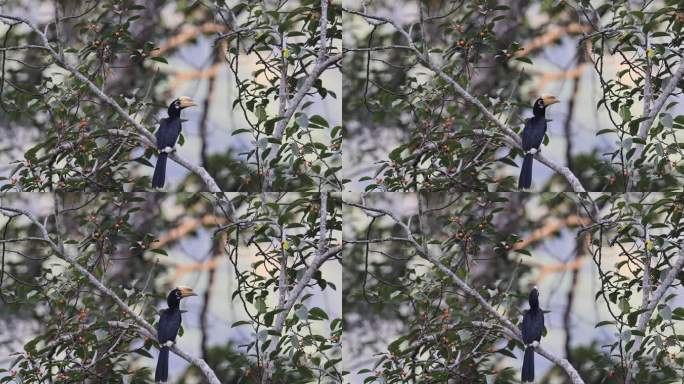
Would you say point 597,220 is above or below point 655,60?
below

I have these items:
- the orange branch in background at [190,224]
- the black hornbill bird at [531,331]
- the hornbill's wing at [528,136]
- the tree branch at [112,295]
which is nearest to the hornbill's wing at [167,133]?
the orange branch in background at [190,224]

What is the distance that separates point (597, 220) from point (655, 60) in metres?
0.76

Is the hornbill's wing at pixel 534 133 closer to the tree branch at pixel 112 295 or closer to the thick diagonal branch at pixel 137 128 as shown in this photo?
the thick diagonal branch at pixel 137 128

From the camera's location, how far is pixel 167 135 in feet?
16.3

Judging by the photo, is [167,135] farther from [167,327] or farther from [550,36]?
[550,36]

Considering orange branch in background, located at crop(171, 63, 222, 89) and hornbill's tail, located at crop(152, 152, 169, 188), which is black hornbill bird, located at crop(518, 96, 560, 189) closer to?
orange branch in background, located at crop(171, 63, 222, 89)

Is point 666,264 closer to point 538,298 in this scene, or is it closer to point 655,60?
point 538,298

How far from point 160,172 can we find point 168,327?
0.68 metres

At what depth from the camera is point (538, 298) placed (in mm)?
4984

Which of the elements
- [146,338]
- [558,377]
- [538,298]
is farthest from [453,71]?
[146,338]

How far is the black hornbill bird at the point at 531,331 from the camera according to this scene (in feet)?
16.1

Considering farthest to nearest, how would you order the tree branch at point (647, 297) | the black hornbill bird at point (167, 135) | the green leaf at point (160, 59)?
1. the green leaf at point (160, 59)
2. the black hornbill bird at point (167, 135)
3. the tree branch at point (647, 297)

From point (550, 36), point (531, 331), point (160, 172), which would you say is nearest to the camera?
point (531, 331)

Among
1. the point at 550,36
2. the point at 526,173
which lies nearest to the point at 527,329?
the point at 526,173
